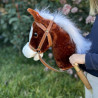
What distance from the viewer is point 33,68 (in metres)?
3.65

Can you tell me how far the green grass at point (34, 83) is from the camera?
2604mm

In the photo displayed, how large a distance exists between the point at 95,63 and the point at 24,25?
8.52 feet

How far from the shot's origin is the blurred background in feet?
8.80

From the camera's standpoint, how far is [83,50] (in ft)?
5.31

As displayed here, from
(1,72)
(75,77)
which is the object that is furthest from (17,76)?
(75,77)

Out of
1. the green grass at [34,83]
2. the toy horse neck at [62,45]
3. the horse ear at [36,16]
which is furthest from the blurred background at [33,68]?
the horse ear at [36,16]

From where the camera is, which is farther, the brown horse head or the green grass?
the green grass

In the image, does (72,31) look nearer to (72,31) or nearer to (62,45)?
(72,31)

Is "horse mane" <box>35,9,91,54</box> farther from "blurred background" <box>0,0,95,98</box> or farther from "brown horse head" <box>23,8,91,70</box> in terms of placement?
"blurred background" <box>0,0,95,98</box>

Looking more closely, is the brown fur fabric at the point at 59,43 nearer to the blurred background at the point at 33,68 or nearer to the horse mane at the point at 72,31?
the horse mane at the point at 72,31

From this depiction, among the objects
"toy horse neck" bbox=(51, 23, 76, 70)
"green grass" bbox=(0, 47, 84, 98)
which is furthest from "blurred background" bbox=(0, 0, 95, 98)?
"toy horse neck" bbox=(51, 23, 76, 70)

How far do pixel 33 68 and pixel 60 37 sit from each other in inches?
83.5

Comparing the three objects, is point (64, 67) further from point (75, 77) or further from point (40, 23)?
point (75, 77)

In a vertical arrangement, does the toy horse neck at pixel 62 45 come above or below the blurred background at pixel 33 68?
above
